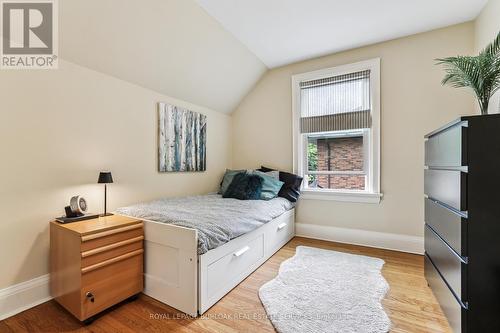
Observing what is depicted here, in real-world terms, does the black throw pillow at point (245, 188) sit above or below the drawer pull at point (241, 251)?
above

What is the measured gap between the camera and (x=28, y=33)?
1.75 metres

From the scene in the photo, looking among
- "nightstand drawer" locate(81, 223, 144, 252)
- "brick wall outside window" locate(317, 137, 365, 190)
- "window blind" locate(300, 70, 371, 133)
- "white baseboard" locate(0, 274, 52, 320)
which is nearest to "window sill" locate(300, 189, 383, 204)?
"brick wall outside window" locate(317, 137, 365, 190)

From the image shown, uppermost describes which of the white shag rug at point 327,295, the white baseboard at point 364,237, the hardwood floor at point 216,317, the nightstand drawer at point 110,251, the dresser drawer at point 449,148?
the dresser drawer at point 449,148

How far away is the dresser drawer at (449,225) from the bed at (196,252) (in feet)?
4.62

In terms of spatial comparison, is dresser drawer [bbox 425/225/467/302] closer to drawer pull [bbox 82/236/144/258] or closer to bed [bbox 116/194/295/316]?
bed [bbox 116/194/295/316]

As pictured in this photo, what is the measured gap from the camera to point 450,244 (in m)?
1.36

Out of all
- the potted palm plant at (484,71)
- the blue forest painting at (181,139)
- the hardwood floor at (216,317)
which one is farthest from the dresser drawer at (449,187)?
the blue forest painting at (181,139)

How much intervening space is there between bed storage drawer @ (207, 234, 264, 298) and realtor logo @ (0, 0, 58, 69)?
2.10m

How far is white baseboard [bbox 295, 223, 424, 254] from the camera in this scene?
269cm

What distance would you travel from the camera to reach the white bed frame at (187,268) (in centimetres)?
157

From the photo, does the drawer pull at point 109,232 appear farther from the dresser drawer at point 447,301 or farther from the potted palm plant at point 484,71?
the potted palm plant at point 484,71

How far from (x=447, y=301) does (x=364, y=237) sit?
4.96ft

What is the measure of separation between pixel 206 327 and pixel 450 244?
5.21 ft

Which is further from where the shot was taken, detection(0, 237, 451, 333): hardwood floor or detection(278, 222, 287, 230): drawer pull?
detection(278, 222, 287, 230): drawer pull
